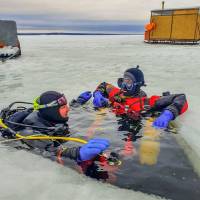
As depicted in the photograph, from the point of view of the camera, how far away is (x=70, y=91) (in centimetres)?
772

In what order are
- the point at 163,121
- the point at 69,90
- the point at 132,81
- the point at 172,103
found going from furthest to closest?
the point at 69,90, the point at 132,81, the point at 172,103, the point at 163,121

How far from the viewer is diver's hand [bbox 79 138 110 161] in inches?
127

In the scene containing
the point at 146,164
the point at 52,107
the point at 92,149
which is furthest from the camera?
the point at 52,107

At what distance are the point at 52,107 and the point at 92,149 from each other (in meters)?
1.00

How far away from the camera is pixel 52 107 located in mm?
4020

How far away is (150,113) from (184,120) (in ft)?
1.84

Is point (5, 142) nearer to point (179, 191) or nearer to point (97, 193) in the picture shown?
point (97, 193)

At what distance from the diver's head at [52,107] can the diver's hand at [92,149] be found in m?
0.87

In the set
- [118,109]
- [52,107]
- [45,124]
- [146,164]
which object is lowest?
[146,164]

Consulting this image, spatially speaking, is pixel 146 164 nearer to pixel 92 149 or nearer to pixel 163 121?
pixel 92 149

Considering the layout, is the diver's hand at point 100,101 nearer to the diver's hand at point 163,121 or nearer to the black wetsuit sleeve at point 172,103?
the black wetsuit sleeve at point 172,103

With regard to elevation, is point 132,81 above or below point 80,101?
above

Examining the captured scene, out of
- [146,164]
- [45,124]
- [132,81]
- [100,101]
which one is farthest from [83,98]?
[146,164]

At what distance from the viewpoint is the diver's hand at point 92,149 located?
3.22 meters
